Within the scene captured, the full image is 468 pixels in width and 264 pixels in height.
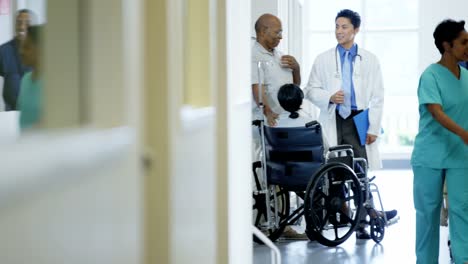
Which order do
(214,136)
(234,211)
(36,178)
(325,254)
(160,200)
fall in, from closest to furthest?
(36,178)
(160,200)
(214,136)
(234,211)
(325,254)

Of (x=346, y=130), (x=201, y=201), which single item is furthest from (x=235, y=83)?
(x=346, y=130)

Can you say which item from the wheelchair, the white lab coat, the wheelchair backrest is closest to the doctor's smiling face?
the white lab coat

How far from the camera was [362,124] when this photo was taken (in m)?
5.39

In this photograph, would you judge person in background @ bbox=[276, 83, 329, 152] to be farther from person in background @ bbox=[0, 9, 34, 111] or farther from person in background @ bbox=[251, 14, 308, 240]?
person in background @ bbox=[0, 9, 34, 111]

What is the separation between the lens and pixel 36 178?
558mm

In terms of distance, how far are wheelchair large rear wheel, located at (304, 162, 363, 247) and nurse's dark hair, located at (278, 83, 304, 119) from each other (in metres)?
0.43

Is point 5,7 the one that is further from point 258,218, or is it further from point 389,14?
point 389,14

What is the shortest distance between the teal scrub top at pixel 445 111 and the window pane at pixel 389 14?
7.87 metres

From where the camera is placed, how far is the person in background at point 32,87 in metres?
0.80

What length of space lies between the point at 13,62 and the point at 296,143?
387 cm

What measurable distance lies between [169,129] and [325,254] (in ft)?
11.3

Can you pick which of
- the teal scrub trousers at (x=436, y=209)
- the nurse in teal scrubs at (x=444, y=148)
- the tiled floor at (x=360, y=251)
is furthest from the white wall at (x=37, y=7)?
the tiled floor at (x=360, y=251)

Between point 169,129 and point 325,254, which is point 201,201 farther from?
point 325,254

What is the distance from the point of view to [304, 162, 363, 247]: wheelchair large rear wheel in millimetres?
4555
